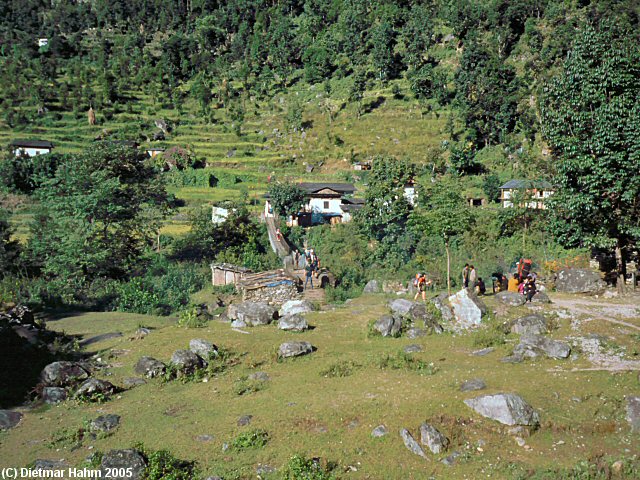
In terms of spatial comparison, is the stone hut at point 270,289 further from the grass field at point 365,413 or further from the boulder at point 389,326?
the grass field at point 365,413

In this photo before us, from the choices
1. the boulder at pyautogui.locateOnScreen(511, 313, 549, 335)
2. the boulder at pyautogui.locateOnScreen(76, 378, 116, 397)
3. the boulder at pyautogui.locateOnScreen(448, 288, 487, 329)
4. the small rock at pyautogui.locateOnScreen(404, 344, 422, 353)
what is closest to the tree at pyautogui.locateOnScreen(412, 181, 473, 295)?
the boulder at pyautogui.locateOnScreen(448, 288, 487, 329)

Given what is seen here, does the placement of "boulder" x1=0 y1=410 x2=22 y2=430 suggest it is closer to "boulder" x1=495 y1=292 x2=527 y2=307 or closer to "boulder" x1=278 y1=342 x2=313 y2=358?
"boulder" x1=278 y1=342 x2=313 y2=358

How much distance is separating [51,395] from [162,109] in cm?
8306

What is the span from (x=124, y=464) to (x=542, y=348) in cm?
1233

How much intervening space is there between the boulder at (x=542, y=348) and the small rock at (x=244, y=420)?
27.6 ft

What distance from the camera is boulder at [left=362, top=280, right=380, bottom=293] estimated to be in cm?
3244

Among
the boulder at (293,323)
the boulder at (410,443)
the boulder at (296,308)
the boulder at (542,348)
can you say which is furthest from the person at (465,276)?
the boulder at (410,443)

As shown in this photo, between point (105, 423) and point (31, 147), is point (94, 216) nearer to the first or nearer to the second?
point (105, 423)

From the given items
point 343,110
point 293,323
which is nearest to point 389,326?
point 293,323

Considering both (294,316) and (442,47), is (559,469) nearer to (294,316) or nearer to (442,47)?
(294,316)

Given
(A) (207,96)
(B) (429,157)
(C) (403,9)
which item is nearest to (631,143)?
(B) (429,157)

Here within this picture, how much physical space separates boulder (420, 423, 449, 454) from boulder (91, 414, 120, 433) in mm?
7562

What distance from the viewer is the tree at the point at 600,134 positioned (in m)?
21.9

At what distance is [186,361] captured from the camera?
1805 centimetres
